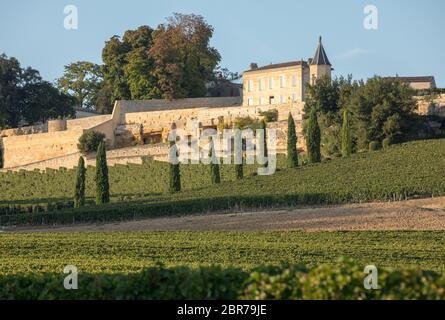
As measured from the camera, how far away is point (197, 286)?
12.9m

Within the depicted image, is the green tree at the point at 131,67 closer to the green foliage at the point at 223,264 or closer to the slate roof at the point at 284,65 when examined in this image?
the slate roof at the point at 284,65

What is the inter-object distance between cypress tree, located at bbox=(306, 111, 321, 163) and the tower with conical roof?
13203mm

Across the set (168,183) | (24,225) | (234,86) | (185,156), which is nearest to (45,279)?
(24,225)

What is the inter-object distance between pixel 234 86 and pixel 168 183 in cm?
2609

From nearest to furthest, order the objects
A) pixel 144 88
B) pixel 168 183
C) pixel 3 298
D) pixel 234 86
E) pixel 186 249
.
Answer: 1. pixel 3 298
2. pixel 186 249
3. pixel 168 183
4. pixel 144 88
5. pixel 234 86

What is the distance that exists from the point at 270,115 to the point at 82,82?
32383 mm

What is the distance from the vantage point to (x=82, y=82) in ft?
297

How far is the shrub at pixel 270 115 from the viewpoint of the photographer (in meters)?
62.0

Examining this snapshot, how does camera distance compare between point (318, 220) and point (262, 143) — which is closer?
point (318, 220)

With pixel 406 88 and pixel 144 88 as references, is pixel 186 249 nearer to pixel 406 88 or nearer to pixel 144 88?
pixel 406 88

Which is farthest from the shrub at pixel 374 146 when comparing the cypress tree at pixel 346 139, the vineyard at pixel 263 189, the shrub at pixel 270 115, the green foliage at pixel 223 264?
the green foliage at pixel 223 264

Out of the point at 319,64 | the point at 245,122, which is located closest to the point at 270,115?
the point at 245,122

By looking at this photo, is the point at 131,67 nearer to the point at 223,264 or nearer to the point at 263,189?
the point at 263,189

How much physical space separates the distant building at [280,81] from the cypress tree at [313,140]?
14.1m
